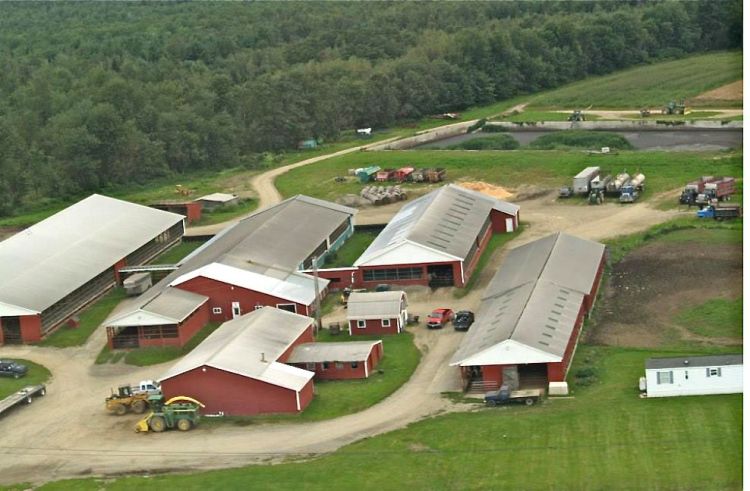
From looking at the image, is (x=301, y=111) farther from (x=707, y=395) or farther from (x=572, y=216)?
(x=707, y=395)

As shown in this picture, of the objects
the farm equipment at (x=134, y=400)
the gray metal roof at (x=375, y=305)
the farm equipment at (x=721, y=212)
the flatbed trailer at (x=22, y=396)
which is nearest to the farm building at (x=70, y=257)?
the flatbed trailer at (x=22, y=396)

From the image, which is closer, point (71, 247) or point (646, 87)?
point (71, 247)

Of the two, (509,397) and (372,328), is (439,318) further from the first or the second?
(509,397)

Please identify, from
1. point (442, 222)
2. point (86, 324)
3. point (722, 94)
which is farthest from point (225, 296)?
point (722, 94)

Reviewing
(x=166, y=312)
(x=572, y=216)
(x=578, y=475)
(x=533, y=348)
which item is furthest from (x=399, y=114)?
(x=578, y=475)

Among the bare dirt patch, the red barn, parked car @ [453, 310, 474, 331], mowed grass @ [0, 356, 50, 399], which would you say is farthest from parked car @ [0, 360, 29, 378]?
the bare dirt patch

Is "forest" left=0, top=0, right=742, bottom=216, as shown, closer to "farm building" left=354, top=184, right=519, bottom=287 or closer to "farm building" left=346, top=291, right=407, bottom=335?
"farm building" left=354, top=184, right=519, bottom=287
